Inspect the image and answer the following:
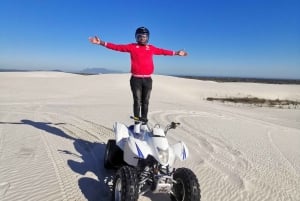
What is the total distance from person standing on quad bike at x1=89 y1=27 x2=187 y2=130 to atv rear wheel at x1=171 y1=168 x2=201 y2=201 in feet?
6.82

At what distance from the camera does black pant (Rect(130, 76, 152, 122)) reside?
6.56m

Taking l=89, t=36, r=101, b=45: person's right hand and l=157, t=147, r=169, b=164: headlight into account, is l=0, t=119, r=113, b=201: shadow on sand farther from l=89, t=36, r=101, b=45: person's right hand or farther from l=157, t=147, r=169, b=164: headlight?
l=89, t=36, r=101, b=45: person's right hand

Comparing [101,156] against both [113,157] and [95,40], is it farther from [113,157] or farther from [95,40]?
[95,40]

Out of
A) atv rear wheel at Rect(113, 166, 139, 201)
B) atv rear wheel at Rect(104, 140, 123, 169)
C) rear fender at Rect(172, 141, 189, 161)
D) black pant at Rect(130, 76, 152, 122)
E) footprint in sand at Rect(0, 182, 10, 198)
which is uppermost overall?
black pant at Rect(130, 76, 152, 122)

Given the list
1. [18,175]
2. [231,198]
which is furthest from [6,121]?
[231,198]

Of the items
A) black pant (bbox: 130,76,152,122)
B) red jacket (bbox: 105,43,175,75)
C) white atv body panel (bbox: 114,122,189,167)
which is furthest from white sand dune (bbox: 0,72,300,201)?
red jacket (bbox: 105,43,175,75)

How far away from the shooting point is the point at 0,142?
7.50 meters

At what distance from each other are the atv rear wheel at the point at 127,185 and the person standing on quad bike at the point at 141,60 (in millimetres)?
2127

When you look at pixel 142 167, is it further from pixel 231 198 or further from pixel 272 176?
pixel 272 176

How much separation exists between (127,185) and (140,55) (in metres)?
3.04

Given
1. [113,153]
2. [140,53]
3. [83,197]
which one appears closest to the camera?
[83,197]

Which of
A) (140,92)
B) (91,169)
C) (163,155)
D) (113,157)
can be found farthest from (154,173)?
Result: (140,92)

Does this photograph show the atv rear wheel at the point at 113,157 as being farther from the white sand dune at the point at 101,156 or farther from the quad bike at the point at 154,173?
the quad bike at the point at 154,173

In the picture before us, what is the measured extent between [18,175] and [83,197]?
1.43 m
